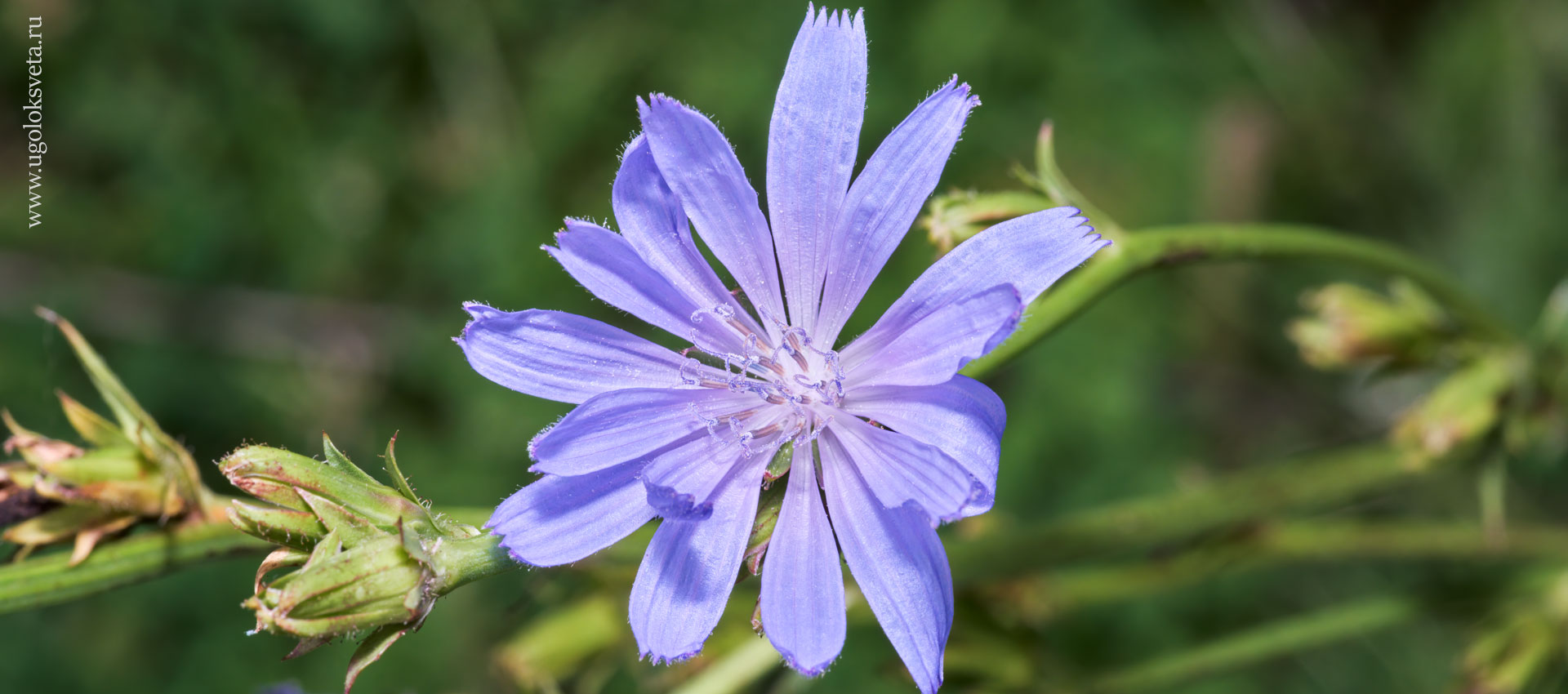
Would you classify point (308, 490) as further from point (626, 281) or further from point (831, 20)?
point (831, 20)

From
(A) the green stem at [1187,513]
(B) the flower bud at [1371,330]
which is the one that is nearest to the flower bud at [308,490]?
(A) the green stem at [1187,513]

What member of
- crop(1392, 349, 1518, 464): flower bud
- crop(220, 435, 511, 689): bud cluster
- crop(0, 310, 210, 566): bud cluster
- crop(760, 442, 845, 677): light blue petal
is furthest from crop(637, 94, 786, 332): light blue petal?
crop(1392, 349, 1518, 464): flower bud

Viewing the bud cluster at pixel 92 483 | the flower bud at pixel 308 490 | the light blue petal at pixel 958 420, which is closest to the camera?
the light blue petal at pixel 958 420

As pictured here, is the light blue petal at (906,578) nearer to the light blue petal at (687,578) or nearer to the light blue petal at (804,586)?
the light blue petal at (804,586)

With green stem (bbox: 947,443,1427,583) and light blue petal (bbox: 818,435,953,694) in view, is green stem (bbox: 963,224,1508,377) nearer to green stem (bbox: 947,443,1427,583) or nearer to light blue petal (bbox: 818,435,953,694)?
light blue petal (bbox: 818,435,953,694)

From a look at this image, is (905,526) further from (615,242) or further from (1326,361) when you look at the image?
(1326,361)

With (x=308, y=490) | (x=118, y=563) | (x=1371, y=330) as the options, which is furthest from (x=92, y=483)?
(x=1371, y=330)

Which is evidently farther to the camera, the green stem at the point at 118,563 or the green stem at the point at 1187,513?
the green stem at the point at 1187,513

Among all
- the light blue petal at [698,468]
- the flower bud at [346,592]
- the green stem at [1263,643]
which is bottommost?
the green stem at [1263,643]
